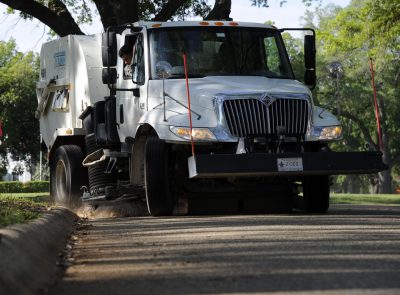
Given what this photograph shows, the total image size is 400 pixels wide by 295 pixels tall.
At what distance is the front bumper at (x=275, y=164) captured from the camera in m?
12.7

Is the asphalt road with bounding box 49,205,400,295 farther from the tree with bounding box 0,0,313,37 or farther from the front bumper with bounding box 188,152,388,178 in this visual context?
the tree with bounding box 0,0,313,37

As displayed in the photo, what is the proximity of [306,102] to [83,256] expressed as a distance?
250 inches

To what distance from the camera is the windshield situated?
48.0 feet

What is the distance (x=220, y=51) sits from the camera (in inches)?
588

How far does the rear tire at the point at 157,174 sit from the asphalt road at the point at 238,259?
1.66 meters

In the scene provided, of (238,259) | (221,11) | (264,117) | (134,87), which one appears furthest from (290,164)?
(221,11)

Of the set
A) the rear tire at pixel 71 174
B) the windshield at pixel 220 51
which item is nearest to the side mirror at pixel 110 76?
the windshield at pixel 220 51

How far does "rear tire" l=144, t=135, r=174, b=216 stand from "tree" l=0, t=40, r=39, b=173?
46.1 meters

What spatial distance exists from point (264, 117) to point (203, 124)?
37.4 inches

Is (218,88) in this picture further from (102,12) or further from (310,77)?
(102,12)

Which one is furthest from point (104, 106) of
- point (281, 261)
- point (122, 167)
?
point (281, 261)

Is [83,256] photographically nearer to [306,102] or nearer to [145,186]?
[145,186]

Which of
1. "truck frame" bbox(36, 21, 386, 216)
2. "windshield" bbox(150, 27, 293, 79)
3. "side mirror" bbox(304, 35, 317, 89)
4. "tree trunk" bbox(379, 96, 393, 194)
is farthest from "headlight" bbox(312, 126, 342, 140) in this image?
"tree trunk" bbox(379, 96, 393, 194)

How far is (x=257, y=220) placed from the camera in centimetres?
1241
